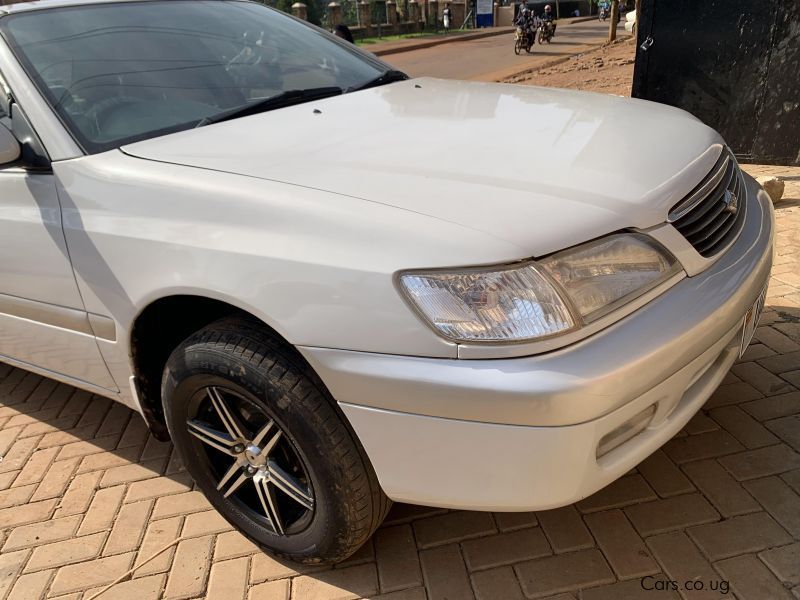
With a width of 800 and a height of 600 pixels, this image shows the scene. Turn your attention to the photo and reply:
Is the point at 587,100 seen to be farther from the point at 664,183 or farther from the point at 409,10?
the point at 409,10

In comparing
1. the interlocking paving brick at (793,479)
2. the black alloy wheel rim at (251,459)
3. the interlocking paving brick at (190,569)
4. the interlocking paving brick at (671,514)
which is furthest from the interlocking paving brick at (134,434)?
the interlocking paving brick at (793,479)

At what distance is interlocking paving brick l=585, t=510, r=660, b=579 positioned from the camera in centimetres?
192

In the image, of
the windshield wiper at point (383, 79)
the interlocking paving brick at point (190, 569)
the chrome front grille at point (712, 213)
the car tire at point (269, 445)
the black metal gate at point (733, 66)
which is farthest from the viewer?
the black metal gate at point (733, 66)

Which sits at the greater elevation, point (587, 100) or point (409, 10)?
point (587, 100)

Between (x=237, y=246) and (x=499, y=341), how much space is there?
0.72m

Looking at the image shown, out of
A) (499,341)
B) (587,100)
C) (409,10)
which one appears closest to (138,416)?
(499,341)

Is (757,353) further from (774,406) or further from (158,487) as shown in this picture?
(158,487)

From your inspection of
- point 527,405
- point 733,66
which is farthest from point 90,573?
point 733,66

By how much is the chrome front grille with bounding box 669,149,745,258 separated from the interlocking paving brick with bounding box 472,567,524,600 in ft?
3.60

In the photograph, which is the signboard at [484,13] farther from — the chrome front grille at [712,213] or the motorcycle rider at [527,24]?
the chrome front grille at [712,213]

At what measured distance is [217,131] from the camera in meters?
2.13

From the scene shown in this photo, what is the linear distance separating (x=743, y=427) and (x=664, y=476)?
0.44 meters

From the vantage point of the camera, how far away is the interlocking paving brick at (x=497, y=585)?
1.90m

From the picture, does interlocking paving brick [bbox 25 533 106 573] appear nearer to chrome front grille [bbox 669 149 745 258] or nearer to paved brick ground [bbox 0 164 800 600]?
paved brick ground [bbox 0 164 800 600]
